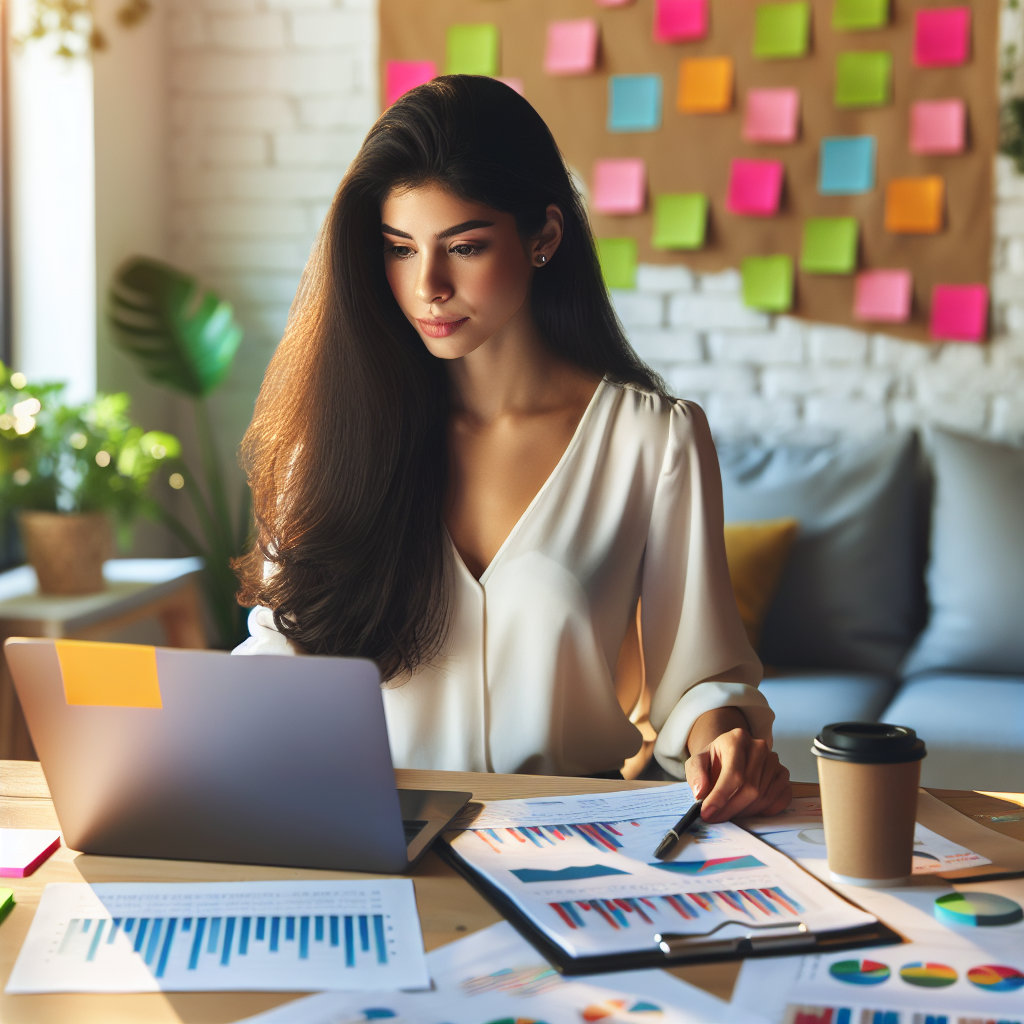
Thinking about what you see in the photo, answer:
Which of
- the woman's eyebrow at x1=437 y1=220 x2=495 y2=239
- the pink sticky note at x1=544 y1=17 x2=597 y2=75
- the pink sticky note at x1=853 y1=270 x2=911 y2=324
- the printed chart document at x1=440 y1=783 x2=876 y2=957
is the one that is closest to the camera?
the printed chart document at x1=440 y1=783 x2=876 y2=957

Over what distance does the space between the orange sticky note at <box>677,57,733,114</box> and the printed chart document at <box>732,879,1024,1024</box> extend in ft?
8.00

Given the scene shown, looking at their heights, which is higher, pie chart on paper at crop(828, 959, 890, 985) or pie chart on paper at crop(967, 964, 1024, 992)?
pie chart on paper at crop(967, 964, 1024, 992)

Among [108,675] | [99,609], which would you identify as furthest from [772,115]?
[108,675]

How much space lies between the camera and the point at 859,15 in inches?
Answer: 108

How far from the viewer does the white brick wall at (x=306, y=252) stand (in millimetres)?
2807

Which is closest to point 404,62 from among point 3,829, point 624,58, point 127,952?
point 624,58

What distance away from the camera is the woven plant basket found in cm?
242

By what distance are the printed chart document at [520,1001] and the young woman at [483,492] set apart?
0.54 metres

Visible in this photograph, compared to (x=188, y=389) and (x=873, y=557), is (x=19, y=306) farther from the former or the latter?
(x=873, y=557)

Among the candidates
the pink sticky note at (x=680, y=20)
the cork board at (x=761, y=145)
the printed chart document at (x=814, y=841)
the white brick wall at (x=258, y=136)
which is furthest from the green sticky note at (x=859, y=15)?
the printed chart document at (x=814, y=841)

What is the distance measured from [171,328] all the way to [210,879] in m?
2.25

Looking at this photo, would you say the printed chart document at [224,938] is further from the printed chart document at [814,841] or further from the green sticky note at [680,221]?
the green sticky note at [680,221]

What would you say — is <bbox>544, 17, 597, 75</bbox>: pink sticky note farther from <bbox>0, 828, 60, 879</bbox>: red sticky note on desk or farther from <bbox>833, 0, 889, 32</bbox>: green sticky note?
<bbox>0, 828, 60, 879</bbox>: red sticky note on desk

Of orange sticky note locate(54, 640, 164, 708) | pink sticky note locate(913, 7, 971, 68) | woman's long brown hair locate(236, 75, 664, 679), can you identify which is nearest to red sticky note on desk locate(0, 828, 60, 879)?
orange sticky note locate(54, 640, 164, 708)
